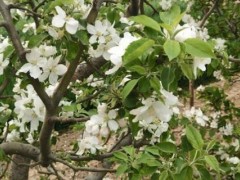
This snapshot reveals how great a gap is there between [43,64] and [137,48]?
43 cm

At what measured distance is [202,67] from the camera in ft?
4.11

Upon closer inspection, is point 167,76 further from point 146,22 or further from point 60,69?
point 60,69

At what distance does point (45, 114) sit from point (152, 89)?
0.54 m

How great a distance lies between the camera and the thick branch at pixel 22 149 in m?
2.23

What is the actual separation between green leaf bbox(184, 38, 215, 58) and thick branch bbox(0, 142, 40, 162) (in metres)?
1.23

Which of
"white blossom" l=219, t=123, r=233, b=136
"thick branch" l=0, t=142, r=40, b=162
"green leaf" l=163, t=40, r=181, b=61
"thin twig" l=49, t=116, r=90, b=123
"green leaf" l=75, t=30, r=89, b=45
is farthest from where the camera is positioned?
"white blossom" l=219, t=123, r=233, b=136

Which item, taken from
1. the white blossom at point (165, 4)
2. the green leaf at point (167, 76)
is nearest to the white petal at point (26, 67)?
the green leaf at point (167, 76)

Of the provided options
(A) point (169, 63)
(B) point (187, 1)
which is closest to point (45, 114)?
(A) point (169, 63)

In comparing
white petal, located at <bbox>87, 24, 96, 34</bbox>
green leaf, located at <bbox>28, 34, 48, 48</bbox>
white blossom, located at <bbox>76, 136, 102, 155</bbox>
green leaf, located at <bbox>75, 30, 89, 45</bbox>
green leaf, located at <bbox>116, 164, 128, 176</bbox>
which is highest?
white petal, located at <bbox>87, 24, 96, 34</bbox>

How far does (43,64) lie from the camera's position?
1.50m

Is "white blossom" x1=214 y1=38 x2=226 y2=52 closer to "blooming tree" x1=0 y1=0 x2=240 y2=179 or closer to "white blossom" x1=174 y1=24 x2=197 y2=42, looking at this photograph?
"blooming tree" x1=0 y1=0 x2=240 y2=179

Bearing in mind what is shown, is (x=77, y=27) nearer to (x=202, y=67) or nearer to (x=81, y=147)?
(x=202, y=67)

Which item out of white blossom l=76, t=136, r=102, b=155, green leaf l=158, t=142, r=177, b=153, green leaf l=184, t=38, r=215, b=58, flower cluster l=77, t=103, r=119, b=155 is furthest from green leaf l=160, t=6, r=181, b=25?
white blossom l=76, t=136, r=102, b=155

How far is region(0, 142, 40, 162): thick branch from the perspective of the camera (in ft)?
7.30
